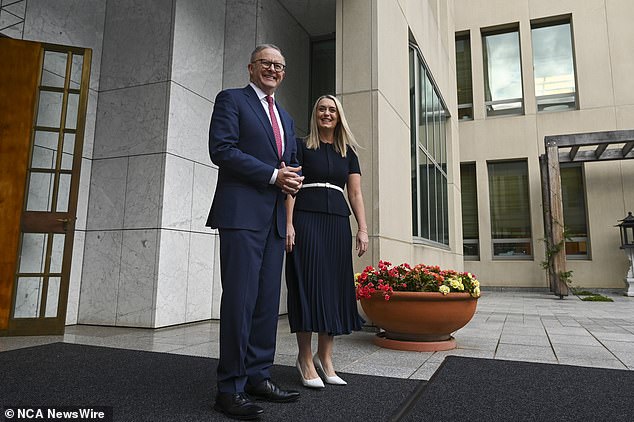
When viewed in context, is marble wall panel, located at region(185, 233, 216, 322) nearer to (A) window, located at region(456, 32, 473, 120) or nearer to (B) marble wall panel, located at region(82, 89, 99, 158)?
(B) marble wall panel, located at region(82, 89, 99, 158)

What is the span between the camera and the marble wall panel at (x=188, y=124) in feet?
15.8

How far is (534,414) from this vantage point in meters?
1.94

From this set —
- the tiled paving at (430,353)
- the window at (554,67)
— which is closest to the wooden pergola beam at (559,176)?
the window at (554,67)

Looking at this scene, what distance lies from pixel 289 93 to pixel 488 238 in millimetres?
8227

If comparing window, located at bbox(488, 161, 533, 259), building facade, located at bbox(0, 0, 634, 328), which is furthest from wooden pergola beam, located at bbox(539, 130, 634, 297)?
building facade, located at bbox(0, 0, 634, 328)

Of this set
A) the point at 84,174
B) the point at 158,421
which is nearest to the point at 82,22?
the point at 84,174

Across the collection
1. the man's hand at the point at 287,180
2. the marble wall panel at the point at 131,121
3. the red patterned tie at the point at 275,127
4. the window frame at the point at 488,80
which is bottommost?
the man's hand at the point at 287,180

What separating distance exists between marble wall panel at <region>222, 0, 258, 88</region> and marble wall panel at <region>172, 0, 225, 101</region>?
77mm

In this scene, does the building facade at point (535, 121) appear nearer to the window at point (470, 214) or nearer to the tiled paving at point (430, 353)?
the window at point (470, 214)

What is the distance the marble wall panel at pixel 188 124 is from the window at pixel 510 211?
31.0 feet

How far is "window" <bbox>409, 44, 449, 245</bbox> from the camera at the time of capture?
614 cm

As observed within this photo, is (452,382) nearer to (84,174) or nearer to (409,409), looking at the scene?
(409,409)

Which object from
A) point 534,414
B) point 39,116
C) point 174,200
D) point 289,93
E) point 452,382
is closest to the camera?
point 534,414

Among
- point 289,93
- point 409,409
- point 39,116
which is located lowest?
point 409,409
